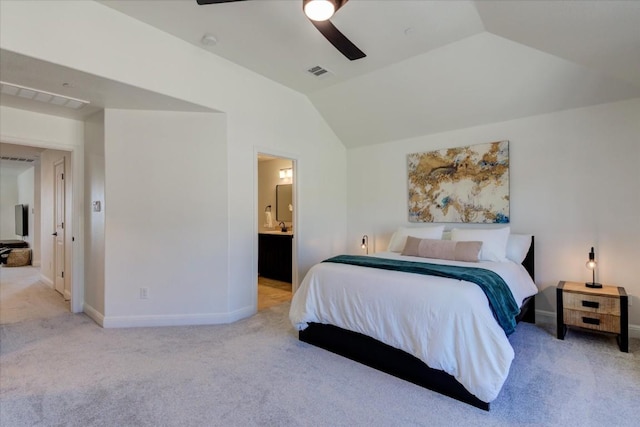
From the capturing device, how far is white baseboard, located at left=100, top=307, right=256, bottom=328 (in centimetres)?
362

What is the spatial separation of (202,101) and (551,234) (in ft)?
13.9

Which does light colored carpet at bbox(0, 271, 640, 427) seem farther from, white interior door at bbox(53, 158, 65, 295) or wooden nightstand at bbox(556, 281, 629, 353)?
white interior door at bbox(53, 158, 65, 295)

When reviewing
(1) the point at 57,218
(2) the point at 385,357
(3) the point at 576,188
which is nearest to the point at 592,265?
(3) the point at 576,188

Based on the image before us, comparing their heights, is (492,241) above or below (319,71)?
below

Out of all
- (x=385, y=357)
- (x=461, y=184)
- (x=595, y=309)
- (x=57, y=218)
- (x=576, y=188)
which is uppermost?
(x=461, y=184)

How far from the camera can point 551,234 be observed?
3717 millimetres

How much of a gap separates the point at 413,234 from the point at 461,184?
3.07ft

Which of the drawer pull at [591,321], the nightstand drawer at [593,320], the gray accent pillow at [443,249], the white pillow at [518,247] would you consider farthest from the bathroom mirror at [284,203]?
the drawer pull at [591,321]

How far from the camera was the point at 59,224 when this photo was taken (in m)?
4.86

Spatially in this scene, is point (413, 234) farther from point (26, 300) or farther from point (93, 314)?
point (26, 300)

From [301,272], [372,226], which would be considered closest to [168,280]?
[301,272]

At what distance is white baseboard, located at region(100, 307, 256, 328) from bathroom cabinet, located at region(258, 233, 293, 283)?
75.7 inches

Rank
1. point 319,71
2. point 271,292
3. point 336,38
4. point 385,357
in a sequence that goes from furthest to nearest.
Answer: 1. point 271,292
2. point 319,71
3. point 385,357
4. point 336,38

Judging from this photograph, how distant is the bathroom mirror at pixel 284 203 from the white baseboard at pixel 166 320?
2.75 meters
